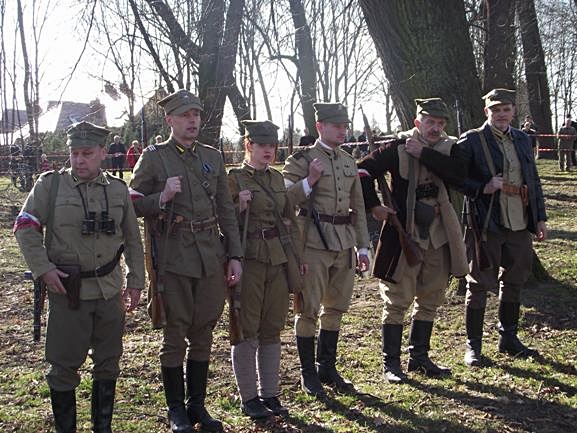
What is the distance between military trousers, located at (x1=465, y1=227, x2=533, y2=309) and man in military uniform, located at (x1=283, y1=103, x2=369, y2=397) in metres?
1.06

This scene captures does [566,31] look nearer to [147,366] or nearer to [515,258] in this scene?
[515,258]

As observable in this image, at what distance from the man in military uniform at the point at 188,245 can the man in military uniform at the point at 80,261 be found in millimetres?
227

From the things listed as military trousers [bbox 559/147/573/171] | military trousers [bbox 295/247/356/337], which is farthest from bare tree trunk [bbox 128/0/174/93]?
military trousers [bbox 559/147/573/171]

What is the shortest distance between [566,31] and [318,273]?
2161 centimetres

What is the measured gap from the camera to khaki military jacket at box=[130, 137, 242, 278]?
4211 mm

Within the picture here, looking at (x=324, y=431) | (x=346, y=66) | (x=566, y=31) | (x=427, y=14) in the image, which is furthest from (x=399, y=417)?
(x=346, y=66)

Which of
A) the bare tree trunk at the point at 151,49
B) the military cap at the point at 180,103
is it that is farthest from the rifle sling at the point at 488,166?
the bare tree trunk at the point at 151,49

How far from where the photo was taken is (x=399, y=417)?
4.62 metres

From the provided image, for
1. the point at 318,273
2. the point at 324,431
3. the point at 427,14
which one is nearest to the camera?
the point at 324,431

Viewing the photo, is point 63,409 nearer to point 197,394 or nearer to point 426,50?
point 197,394

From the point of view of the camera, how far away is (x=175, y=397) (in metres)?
4.34

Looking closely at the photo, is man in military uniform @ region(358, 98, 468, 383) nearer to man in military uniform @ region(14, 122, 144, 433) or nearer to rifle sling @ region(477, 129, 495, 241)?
rifle sling @ region(477, 129, 495, 241)

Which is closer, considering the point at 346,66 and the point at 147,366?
the point at 147,366

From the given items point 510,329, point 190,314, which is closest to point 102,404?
point 190,314
